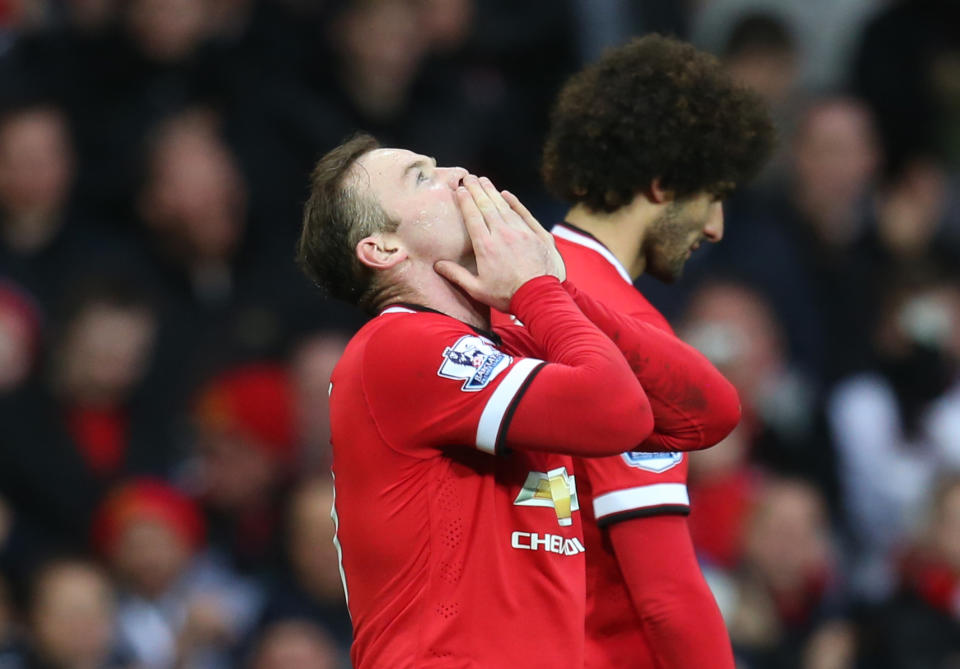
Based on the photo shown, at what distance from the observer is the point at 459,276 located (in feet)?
9.96

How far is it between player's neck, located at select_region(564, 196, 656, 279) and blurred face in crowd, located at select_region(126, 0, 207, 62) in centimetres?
393

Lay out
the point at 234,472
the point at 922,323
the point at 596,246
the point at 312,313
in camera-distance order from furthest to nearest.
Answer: the point at 922,323, the point at 312,313, the point at 234,472, the point at 596,246

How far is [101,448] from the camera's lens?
6.24m

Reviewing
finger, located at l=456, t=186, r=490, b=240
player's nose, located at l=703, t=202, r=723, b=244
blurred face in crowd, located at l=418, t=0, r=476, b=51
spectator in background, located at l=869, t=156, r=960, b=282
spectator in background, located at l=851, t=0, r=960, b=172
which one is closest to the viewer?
finger, located at l=456, t=186, r=490, b=240

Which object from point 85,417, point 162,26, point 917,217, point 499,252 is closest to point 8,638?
point 85,417

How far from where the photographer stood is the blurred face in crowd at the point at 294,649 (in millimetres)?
5609

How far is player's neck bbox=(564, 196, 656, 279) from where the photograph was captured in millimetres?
3510

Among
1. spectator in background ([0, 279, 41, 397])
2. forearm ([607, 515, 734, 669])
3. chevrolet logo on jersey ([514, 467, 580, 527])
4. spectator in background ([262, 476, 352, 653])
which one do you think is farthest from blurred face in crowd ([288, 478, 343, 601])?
chevrolet logo on jersey ([514, 467, 580, 527])

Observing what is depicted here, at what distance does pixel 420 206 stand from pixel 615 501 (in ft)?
2.33

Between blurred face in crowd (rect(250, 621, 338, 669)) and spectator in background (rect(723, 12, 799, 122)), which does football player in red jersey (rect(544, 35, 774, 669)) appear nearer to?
blurred face in crowd (rect(250, 621, 338, 669))

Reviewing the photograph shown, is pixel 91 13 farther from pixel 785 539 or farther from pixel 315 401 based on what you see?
pixel 785 539

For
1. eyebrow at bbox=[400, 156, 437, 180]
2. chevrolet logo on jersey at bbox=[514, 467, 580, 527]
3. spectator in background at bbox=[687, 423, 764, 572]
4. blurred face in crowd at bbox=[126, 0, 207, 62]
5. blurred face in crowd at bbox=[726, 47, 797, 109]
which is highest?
eyebrow at bbox=[400, 156, 437, 180]

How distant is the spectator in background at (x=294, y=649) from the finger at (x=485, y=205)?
115 inches

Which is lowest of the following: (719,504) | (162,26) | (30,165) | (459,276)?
(719,504)
